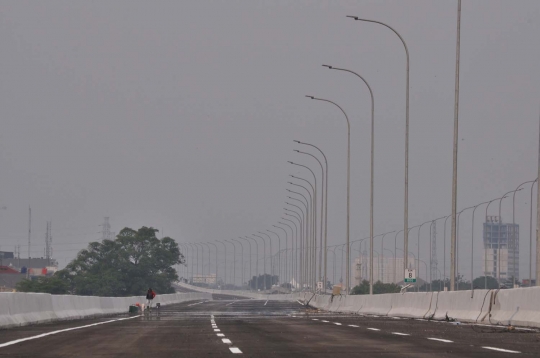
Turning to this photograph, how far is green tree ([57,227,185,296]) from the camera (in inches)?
6506

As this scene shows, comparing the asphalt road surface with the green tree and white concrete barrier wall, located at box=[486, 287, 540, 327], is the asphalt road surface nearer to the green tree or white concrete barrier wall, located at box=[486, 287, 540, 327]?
white concrete barrier wall, located at box=[486, 287, 540, 327]

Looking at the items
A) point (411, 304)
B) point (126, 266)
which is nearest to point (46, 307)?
point (411, 304)

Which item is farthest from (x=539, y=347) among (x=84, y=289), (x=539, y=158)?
(x=84, y=289)

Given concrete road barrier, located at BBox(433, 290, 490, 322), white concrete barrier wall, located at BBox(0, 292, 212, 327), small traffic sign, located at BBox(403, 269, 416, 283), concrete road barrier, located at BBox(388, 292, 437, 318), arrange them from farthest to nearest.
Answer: small traffic sign, located at BBox(403, 269, 416, 283) → concrete road barrier, located at BBox(388, 292, 437, 318) → concrete road barrier, located at BBox(433, 290, 490, 322) → white concrete barrier wall, located at BBox(0, 292, 212, 327)

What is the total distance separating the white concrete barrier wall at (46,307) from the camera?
2991 cm

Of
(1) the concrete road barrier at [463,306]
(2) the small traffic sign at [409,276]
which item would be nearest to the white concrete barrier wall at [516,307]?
(1) the concrete road barrier at [463,306]

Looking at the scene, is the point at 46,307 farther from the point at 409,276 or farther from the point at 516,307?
the point at 409,276

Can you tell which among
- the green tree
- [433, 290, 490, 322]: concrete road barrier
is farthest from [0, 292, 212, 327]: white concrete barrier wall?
the green tree

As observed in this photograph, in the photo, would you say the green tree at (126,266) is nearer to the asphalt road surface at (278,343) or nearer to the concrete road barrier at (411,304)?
the concrete road barrier at (411,304)

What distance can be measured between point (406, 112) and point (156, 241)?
5217 inches

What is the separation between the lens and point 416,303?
132 feet

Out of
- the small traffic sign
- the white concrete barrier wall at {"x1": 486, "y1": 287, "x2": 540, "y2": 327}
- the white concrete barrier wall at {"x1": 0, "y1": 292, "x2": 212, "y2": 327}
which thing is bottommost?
the white concrete barrier wall at {"x1": 0, "y1": 292, "x2": 212, "y2": 327}

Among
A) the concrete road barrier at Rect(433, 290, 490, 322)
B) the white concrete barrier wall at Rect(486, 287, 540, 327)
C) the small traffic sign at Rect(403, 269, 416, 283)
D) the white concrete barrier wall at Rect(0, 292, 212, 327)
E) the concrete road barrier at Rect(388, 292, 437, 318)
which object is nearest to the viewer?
the white concrete barrier wall at Rect(486, 287, 540, 327)

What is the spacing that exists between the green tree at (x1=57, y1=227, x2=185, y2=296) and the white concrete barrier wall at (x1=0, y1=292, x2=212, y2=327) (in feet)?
364
